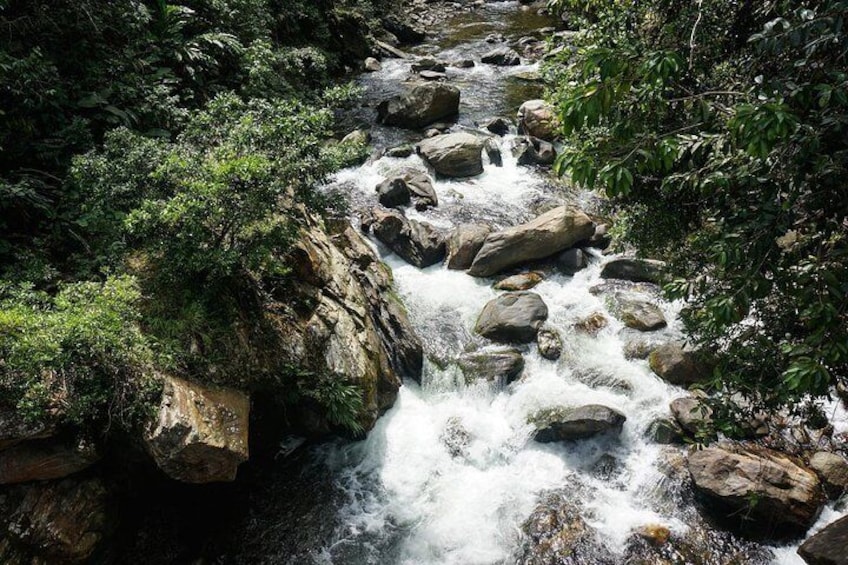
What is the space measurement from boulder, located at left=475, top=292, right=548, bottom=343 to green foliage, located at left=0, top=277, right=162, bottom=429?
606cm

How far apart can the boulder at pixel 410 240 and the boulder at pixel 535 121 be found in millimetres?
6013

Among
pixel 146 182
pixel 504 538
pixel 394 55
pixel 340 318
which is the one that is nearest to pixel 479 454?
pixel 504 538

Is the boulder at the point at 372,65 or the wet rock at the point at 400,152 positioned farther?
the boulder at the point at 372,65

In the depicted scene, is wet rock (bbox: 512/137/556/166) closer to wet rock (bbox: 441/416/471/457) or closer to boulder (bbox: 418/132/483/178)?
boulder (bbox: 418/132/483/178)

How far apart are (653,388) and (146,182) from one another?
350 inches

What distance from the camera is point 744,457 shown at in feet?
24.0

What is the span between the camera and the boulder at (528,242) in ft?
37.6

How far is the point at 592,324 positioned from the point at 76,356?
8622mm

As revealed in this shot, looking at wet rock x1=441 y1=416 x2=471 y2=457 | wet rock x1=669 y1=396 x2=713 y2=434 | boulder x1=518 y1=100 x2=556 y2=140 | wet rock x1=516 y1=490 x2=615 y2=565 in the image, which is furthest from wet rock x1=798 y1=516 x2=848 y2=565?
boulder x1=518 y1=100 x2=556 y2=140

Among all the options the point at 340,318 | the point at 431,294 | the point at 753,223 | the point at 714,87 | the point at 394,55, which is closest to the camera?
the point at 753,223

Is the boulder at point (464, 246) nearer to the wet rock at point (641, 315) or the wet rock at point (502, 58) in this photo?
the wet rock at point (641, 315)

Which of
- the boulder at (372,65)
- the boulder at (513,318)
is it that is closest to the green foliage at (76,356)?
the boulder at (513,318)

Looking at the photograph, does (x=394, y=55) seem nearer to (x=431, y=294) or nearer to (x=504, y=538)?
(x=431, y=294)

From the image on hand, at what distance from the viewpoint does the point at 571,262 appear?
11539mm
